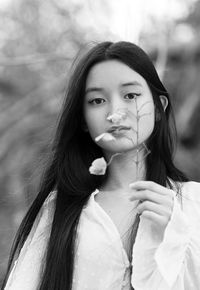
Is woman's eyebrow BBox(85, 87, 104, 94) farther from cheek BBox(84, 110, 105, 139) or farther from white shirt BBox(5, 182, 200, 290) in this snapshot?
white shirt BBox(5, 182, 200, 290)

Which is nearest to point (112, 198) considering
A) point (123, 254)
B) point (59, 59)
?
point (123, 254)

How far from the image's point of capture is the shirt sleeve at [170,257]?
126cm

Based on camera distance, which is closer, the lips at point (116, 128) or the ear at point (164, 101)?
the lips at point (116, 128)

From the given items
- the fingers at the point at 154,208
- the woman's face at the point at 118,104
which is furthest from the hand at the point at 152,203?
the woman's face at the point at 118,104

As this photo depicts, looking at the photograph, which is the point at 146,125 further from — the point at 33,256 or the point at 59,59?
the point at 59,59

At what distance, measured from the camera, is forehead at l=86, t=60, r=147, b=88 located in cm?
144

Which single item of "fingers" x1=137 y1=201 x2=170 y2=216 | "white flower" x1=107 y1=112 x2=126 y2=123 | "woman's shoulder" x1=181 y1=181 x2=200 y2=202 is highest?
"white flower" x1=107 y1=112 x2=126 y2=123

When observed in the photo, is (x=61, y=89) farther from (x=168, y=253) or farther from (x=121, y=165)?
(x=168, y=253)

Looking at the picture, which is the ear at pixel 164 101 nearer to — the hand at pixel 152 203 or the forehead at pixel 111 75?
the forehead at pixel 111 75

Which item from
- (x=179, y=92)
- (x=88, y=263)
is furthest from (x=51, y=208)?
(x=179, y=92)

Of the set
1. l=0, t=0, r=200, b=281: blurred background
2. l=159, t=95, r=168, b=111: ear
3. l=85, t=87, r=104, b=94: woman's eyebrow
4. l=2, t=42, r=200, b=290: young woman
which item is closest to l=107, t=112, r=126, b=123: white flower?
l=2, t=42, r=200, b=290: young woman

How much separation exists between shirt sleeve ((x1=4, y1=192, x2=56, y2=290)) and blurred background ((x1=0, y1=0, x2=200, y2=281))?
100 cm

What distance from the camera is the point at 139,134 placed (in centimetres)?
143

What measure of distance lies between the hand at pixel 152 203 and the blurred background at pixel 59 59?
4.25 ft
